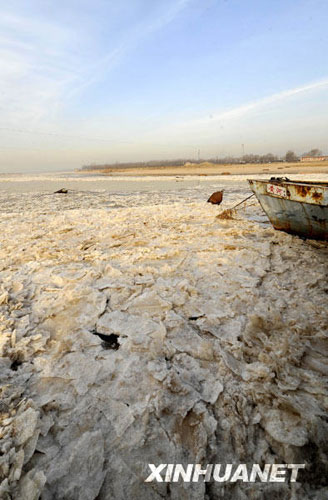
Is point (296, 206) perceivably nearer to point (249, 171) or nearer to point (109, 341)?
point (109, 341)

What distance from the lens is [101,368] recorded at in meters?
2.31

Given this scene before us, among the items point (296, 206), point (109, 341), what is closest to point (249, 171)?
point (296, 206)

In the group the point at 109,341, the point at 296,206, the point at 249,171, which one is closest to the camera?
the point at 109,341

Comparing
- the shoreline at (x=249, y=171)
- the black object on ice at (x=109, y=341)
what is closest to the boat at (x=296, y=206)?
the black object on ice at (x=109, y=341)

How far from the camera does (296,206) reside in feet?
16.4

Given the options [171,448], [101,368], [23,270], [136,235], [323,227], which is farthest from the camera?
[136,235]

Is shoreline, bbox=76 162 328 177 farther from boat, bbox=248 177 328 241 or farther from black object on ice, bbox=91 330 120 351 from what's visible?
black object on ice, bbox=91 330 120 351

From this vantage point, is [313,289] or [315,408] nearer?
[315,408]

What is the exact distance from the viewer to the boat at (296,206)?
4469 millimetres

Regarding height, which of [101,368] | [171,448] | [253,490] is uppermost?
[101,368]

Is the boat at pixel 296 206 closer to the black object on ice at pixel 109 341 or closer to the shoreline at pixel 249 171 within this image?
the black object on ice at pixel 109 341

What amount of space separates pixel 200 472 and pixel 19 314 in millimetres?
2427

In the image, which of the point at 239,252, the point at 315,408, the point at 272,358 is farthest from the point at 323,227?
the point at 315,408

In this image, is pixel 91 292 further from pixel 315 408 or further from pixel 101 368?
pixel 315 408
